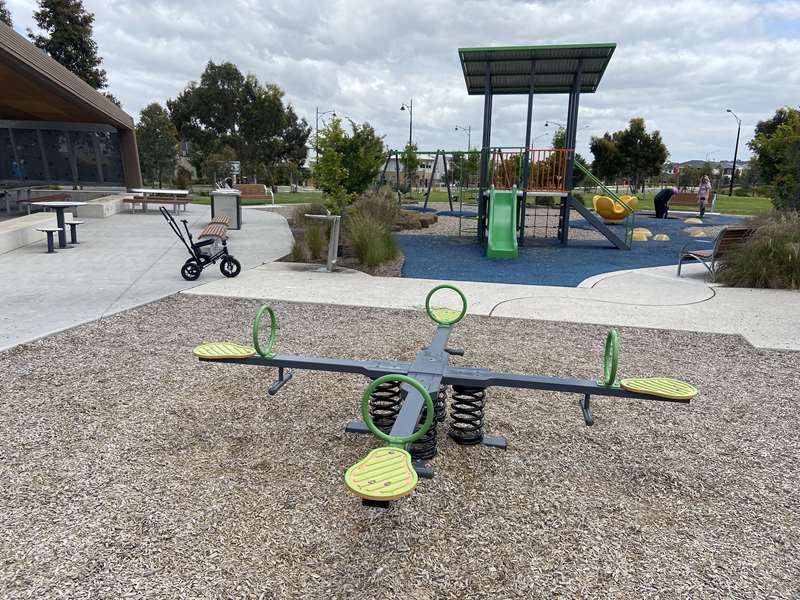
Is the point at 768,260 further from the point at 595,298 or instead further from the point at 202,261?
the point at 202,261

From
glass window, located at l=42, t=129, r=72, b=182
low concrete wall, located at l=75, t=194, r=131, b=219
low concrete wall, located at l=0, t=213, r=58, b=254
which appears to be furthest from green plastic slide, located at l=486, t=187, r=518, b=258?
glass window, located at l=42, t=129, r=72, b=182

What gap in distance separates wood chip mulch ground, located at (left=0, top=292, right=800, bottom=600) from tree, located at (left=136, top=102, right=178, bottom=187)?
35.5m

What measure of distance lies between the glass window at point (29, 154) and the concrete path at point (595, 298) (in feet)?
53.9

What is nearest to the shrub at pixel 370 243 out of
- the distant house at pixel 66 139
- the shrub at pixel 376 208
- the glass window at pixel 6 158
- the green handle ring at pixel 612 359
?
the shrub at pixel 376 208

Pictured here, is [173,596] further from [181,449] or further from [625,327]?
[625,327]

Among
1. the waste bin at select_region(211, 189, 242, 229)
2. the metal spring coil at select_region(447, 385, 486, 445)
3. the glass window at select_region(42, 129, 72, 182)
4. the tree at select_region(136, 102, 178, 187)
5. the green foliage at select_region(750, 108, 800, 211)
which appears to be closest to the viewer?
the metal spring coil at select_region(447, 385, 486, 445)

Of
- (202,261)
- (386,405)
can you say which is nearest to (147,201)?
(202,261)

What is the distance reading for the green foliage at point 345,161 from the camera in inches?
430

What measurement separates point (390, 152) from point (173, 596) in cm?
1793

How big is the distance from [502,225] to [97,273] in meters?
8.20

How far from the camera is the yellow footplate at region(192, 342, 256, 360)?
3455mm

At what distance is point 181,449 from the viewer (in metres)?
3.30

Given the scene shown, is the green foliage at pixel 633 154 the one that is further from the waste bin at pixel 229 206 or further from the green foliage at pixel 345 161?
the waste bin at pixel 229 206

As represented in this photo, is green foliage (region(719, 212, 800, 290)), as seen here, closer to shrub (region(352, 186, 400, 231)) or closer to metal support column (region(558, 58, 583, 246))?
metal support column (region(558, 58, 583, 246))
